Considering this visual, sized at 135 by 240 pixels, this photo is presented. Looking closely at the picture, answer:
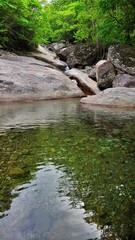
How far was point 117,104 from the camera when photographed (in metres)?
9.83

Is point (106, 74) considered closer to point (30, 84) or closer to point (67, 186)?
point (30, 84)

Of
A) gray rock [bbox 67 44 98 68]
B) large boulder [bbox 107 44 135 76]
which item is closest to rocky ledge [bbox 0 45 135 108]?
large boulder [bbox 107 44 135 76]

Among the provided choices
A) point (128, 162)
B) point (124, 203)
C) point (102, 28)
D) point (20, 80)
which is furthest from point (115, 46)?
point (124, 203)

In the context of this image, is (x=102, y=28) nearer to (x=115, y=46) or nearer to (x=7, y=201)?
(x=115, y=46)

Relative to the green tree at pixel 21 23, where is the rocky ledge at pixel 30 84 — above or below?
below

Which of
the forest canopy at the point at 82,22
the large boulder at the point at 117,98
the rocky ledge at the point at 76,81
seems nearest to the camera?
the large boulder at the point at 117,98

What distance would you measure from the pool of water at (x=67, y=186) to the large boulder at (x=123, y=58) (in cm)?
989

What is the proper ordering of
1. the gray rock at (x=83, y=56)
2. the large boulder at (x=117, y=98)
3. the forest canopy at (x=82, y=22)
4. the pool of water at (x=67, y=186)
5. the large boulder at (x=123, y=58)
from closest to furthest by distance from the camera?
the pool of water at (x=67, y=186)
the large boulder at (x=117, y=98)
the large boulder at (x=123, y=58)
the forest canopy at (x=82, y=22)
the gray rock at (x=83, y=56)

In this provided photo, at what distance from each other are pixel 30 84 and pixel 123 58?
19.9 ft

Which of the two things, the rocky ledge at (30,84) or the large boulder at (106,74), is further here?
the large boulder at (106,74)

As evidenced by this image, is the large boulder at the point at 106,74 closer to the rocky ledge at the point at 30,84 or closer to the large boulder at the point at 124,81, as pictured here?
the large boulder at the point at 124,81

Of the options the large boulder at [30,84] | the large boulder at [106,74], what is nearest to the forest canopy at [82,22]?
the large boulder at [106,74]

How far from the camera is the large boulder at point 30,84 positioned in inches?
476

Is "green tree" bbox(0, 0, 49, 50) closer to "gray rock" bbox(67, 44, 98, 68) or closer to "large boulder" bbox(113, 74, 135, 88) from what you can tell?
"gray rock" bbox(67, 44, 98, 68)
